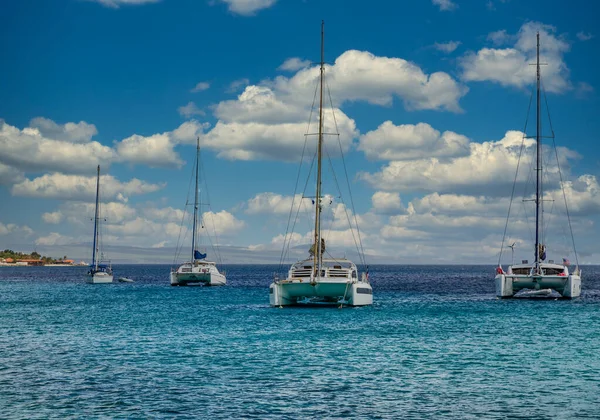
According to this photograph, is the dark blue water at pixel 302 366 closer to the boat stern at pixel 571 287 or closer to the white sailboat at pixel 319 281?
the white sailboat at pixel 319 281

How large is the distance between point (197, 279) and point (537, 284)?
189ft

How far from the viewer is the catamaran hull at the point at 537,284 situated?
73125 millimetres

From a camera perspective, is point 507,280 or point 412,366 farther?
point 507,280

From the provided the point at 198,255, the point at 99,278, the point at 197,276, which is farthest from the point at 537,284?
the point at 99,278

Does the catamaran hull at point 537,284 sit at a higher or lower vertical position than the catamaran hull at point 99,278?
higher

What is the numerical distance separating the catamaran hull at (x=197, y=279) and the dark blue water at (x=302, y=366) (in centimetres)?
5608

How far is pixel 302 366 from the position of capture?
31266mm

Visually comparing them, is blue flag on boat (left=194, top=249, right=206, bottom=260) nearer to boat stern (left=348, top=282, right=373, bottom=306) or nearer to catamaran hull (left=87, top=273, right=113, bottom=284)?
catamaran hull (left=87, top=273, right=113, bottom=284)

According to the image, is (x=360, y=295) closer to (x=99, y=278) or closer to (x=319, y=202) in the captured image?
(x=319, y=202)

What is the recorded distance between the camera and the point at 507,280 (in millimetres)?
75875

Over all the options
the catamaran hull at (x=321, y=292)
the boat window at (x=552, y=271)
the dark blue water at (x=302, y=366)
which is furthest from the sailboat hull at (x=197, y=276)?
the boat window at (x=552, y=271)

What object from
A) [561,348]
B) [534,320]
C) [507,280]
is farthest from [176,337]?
[507,280]

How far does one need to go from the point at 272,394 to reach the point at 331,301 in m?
39.3

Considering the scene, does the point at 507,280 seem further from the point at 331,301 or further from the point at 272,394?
Result: the point at 272,394
